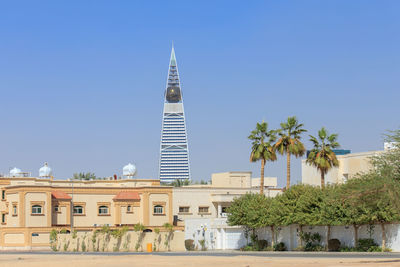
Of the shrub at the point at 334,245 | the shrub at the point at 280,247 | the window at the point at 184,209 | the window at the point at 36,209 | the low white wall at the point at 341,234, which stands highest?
the window at the point at 36,209

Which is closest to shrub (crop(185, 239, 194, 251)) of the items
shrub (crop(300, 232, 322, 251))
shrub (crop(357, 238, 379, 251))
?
shrub (crop(300, 232, 322, 251))

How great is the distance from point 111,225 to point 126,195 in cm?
490

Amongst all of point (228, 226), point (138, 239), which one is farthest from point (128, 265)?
point (138, 239)

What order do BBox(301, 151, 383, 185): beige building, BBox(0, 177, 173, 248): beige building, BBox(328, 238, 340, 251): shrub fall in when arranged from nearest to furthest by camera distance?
BBox(328, 238, 340, 251): shrub
BBox(301, 151, 383, 185): beige building
BBox(0, 177, 173, 248): beige building

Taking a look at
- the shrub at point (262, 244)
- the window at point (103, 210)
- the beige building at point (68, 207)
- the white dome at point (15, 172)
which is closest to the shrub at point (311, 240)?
the shrub at point (262, 244)

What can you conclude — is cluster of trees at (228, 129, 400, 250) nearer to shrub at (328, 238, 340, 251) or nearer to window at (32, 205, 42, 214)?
shrub at (328, 238, 340, 251)

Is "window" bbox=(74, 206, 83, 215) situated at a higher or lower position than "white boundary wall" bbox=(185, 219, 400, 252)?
higher

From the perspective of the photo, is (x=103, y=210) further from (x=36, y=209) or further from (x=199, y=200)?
(x=199, y=200)

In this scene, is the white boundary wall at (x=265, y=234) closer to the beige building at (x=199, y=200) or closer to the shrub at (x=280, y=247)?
the shrub at (x=280, y=247)

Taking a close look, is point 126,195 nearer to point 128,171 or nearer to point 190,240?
point 128,171

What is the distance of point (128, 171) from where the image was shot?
120312mm

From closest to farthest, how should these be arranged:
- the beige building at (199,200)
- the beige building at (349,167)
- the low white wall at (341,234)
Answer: the low white wall at (341,234) < the beige building at (349,167) < the beige building at (199,200)

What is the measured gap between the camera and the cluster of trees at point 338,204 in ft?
155

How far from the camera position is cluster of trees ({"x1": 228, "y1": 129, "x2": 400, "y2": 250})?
4709 cm
